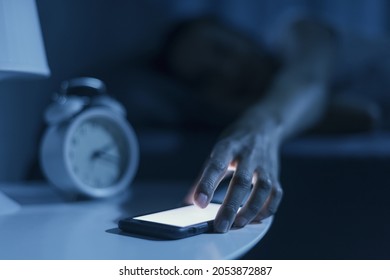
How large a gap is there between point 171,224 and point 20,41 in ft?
1.02

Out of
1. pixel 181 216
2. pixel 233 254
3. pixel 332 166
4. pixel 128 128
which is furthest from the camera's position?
pixel 332 166

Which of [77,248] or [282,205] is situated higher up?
[77,248]

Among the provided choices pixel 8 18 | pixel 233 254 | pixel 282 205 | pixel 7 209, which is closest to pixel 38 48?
pixel 8 18

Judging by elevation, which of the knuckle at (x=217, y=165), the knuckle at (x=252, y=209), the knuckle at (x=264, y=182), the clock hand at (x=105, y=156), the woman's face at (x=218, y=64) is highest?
the knuckle at (x=217, y=165)

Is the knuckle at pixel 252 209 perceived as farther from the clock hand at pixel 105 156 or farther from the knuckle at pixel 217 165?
the clock hand at pixel 105 156

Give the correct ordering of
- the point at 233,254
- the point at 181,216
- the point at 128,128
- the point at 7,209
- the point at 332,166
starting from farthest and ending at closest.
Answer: the point at 332,166 → the point at 128,128 → the point at 7,209 → the point at 181,216 → the point at 233,254

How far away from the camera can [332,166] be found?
1094mm

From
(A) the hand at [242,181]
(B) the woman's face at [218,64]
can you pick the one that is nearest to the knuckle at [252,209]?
(A) the hand at [242,181]

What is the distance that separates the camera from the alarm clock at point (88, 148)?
82 centimetres

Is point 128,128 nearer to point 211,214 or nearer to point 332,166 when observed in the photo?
point 211,214

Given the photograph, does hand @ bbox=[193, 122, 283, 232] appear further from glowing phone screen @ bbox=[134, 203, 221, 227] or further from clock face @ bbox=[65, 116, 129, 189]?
clock face @ bbox=[65, 116, 129, 189]

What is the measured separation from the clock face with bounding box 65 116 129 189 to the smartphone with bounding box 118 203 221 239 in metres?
0.24

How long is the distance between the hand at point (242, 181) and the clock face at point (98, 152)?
0.77 feet

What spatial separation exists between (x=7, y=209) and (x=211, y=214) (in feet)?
0.98
